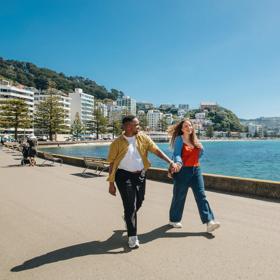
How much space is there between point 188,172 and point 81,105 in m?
153

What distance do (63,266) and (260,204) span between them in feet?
15.3

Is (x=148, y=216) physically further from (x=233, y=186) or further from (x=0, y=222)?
(x=233, y=186)

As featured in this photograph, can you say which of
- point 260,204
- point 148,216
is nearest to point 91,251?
point 148,216

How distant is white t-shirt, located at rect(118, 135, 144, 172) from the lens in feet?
13.9

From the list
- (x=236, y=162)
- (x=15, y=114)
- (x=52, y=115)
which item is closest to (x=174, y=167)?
(x=236, y=162)

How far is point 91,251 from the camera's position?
4.04 metres

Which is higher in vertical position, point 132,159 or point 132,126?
point 132,126

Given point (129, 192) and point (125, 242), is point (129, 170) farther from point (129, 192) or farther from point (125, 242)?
point (125, 242)

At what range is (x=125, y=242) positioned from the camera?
14.4ft

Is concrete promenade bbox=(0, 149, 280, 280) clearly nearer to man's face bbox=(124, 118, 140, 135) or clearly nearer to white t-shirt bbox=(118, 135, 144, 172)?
white t-shirt bbox=(118, 135, 144, 172)

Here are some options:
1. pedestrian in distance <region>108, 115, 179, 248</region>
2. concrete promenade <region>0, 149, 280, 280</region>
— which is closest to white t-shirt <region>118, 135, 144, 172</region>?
pedestrian in distance <region>108, 115, 179, 248</region>

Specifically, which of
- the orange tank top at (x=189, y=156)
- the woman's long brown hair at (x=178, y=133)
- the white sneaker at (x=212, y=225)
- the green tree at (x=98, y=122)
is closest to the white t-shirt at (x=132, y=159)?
the orange tank top at (x=189, y=156)

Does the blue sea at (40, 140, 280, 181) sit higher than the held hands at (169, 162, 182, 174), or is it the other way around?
the held hands at (169, 162, 182, 174)

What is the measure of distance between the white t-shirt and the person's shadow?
3.35ft
